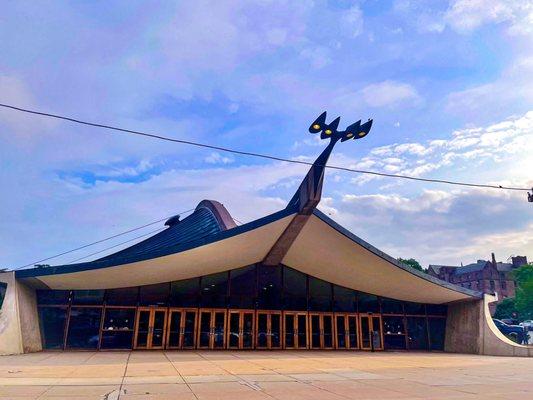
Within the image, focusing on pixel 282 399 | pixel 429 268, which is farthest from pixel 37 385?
pixel 429 268

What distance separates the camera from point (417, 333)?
1847 cm

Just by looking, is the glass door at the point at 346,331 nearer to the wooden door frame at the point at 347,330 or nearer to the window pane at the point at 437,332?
the wooden door frame at the point at 347,330

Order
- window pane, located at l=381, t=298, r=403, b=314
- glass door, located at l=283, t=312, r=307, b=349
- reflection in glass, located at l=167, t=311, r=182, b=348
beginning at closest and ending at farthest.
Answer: reflection in glass, located at l=167, t=311, r=182, b=348, glass door, located at l=283, t=312, r=307, b=349, window pane, located at l=381, t=298, r=403, b=314

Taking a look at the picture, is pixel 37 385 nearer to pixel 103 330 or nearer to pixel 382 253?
pixel 103 330

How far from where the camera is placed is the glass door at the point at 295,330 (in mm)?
16516

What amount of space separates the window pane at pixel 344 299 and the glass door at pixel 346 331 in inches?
14.4

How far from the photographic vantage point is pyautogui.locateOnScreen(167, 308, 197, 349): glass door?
1538cm

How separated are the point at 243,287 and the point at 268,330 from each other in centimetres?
204

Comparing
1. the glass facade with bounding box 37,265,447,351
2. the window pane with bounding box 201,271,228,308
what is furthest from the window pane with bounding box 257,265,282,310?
the window pane with bounding box 201,271,228,308

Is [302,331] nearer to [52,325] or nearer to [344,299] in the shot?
[344,299]

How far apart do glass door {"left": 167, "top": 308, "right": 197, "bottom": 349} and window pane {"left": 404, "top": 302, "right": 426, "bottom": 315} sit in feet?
32.3

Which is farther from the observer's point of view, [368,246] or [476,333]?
[476,333]

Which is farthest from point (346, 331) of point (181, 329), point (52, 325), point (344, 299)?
point (52, 325)

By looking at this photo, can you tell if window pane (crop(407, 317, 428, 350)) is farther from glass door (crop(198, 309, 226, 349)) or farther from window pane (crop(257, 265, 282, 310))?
glass door (crop(198, 309, 226, 349))
